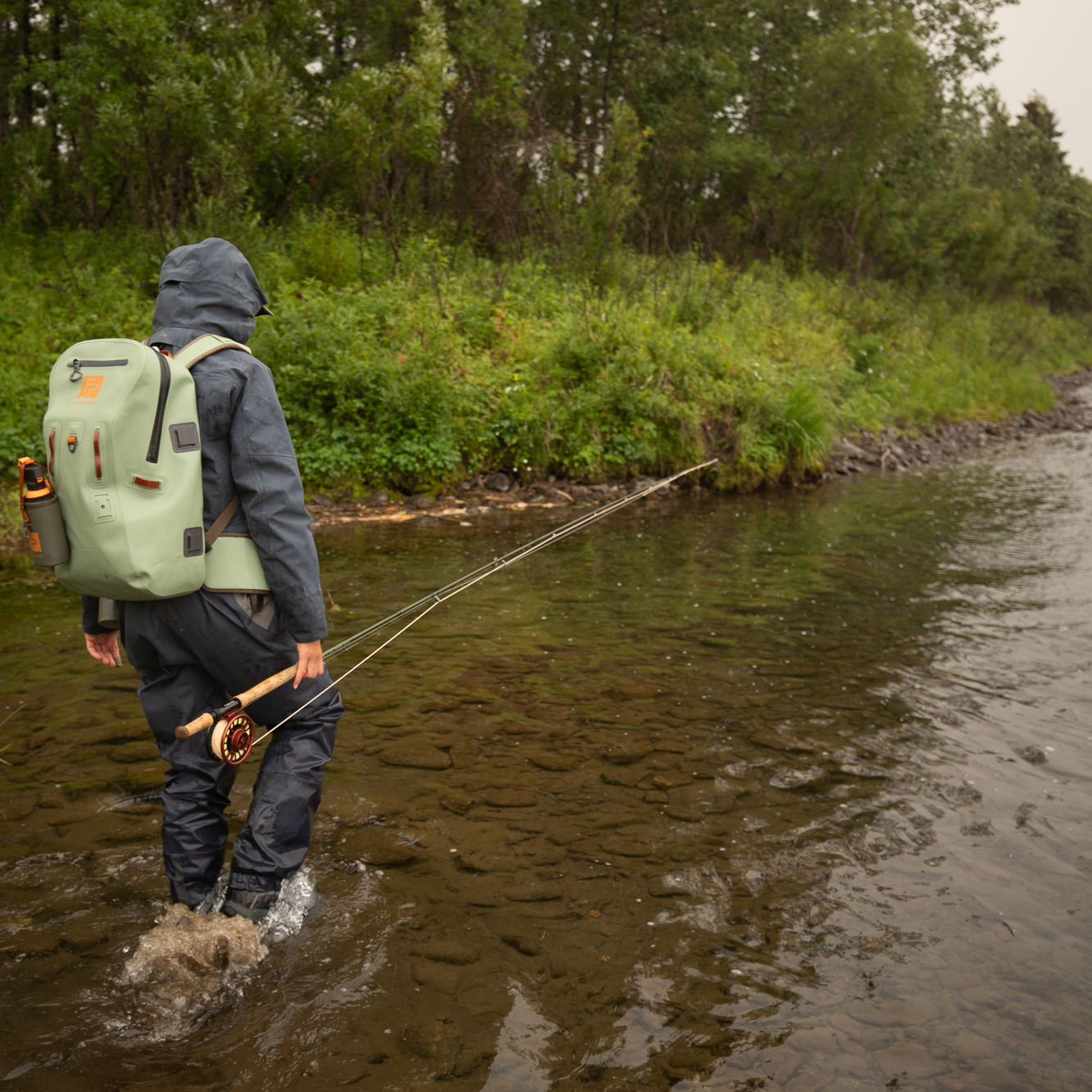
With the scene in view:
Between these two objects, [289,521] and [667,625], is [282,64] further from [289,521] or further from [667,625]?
[289,521]

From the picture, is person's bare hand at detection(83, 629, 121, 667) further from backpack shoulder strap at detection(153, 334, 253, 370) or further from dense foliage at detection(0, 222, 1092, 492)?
dense foliage at detection(0, 222, 1092, 492)

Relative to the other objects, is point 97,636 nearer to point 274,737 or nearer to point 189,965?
point 274,737

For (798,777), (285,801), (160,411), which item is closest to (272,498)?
(160,411)

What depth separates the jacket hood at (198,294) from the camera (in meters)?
2.87

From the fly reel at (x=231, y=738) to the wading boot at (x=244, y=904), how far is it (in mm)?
412

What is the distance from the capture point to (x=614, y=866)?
3.61 meters

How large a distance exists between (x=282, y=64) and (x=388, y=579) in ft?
46.2

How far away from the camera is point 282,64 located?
17516 mm

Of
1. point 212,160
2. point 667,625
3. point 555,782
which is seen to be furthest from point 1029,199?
→ point 555,782

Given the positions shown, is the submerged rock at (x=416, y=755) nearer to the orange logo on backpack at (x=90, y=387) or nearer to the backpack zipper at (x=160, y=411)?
the backpack zipper at (x=160, y=411)

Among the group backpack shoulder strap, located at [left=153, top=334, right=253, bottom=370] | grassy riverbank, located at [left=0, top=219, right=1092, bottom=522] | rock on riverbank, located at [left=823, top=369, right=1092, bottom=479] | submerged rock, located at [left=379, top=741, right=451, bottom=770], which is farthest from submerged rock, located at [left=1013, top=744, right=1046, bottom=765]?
rock on riverbank, located at [left=823, top=369, right=1092, bottom=479]

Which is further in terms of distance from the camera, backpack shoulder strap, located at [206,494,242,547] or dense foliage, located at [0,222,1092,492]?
dense foliage, located at [0,222,1092,492]

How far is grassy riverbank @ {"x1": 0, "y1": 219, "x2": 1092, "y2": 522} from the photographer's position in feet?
37.5

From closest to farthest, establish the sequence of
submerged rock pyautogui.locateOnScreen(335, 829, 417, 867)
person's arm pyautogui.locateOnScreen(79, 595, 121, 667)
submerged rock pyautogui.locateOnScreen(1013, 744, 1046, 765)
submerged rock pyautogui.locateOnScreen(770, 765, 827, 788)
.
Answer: person's arm pyautogui.locateOnScreen(79, 595, 121, 667) → submerged rock pyautogui.locateOnScreen(335, 829, 417, 867) → submerged rock pyautogui.locateOnScreen(770, 765, 827, 788) → submerged rock pyautogui.locateOnScreen(1013, 744, 1046, 765)
